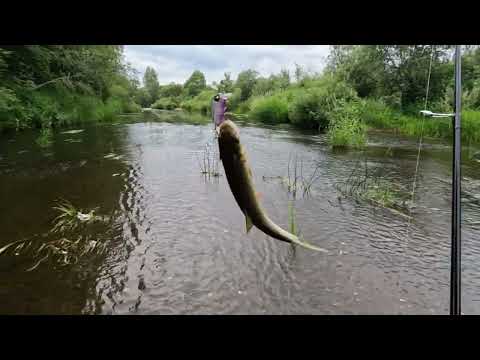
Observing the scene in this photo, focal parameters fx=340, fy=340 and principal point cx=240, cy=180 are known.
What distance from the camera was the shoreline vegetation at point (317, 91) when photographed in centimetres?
1416

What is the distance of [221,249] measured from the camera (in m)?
5.28

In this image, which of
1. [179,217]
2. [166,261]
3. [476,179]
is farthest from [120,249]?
[476,179]

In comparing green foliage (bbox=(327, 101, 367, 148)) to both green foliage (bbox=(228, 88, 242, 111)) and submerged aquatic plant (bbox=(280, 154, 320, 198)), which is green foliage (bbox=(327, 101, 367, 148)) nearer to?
submerged aquatic plant (bbox=(280, 154, 320, 198))

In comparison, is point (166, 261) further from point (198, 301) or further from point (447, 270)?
point (447, 270)

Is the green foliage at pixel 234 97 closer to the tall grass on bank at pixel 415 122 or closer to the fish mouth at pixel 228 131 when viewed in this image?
the fish mouth at pixel 228 131

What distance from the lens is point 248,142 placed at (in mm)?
14141

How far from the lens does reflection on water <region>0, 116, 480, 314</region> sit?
4.02 m

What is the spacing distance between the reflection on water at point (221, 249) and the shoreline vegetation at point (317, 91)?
4.98 meters

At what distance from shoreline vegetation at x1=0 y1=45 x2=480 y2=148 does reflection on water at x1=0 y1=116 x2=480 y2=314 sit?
4983 millimetres
